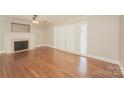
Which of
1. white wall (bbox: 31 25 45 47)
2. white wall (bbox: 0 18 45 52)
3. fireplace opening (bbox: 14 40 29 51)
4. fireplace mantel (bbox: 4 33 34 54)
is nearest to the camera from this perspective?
white wall (bbox: 0 18 45 52)

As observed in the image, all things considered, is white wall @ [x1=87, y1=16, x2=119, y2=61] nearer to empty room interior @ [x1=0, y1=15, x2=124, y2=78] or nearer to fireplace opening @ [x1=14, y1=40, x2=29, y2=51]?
empty room interior @ [x1=0, y1=15, x2=124, y2=78]

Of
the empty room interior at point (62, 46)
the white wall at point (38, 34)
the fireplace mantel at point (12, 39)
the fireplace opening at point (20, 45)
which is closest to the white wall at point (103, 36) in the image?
the empty room interior at point (62, 46)

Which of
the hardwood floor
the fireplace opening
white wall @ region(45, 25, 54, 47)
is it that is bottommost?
the hardwood floor

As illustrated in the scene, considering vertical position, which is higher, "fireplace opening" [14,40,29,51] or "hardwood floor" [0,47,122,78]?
"fireplace opening" [14,40,29,51]

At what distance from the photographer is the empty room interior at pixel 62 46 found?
177 cm

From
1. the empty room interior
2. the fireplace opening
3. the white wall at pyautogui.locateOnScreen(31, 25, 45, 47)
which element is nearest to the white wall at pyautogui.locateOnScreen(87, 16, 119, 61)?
the empty room interior

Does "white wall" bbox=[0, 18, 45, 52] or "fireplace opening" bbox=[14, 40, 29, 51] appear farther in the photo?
"fireplace opening" bbox=[14, 40, 29, 51]

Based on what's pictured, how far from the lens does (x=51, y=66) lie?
214 cm

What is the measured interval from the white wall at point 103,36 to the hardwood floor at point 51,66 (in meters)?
0.17

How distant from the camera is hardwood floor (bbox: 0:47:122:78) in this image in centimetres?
178
